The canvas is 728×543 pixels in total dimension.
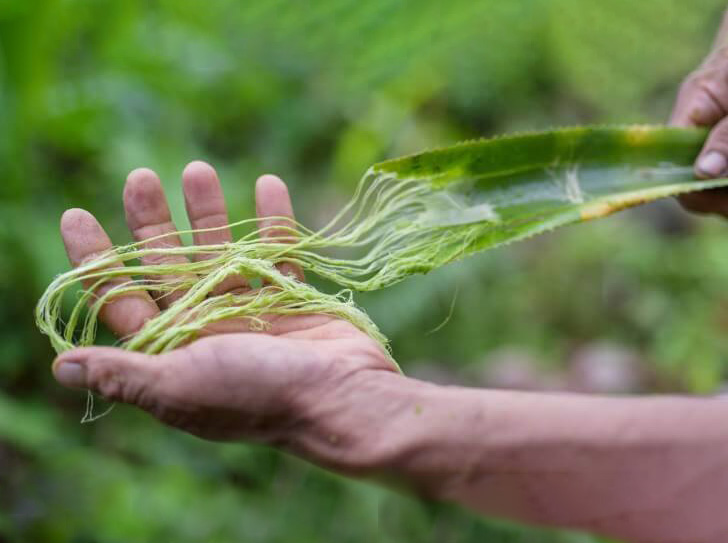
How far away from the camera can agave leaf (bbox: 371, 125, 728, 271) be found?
48.1 inches

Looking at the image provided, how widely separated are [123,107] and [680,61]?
8.35 feet

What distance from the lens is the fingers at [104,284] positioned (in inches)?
42.8

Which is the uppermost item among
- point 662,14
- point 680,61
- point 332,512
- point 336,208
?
point 662,14

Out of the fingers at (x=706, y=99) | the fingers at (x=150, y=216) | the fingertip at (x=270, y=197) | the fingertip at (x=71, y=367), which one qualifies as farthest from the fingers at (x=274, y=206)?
the fingers at (x=706, y=99)

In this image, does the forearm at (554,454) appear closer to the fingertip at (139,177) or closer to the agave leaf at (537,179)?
the agave leaf at (537,179)

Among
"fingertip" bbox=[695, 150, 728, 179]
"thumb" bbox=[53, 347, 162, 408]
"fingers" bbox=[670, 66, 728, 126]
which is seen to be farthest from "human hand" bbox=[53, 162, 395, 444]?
"fingers" bbox=[670, 66, 728, 126]

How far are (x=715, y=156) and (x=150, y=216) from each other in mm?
970

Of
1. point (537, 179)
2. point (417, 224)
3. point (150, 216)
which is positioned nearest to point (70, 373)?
point (150, 216)

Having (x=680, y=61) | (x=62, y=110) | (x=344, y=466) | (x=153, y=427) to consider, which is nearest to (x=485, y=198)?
(x=344, y=466)

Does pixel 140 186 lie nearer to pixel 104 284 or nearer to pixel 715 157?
pixel 104 284

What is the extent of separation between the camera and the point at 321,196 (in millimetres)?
3088

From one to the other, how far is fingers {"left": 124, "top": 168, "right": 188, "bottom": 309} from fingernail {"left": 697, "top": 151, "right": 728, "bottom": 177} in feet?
2.96

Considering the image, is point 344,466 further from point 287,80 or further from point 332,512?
point 287,80

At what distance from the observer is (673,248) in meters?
3.11
